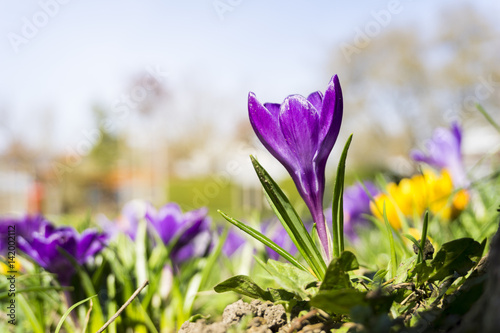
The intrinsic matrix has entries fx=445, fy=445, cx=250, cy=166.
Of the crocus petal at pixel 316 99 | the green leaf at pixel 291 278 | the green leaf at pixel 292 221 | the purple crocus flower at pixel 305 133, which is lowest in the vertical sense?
the green leaf at pixel 291 278

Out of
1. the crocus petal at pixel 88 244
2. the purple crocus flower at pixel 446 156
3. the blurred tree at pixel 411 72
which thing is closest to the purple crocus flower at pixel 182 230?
the crocus petal at pixel 88 244

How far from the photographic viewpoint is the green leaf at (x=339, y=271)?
0.57 metres

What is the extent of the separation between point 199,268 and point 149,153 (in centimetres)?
3601

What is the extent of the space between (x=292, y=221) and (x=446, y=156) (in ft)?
3.68

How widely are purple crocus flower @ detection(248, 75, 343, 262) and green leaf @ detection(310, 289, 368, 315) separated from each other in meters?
0.10

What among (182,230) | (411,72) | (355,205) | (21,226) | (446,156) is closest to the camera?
(182,230)

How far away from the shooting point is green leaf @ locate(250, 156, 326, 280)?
66 cm

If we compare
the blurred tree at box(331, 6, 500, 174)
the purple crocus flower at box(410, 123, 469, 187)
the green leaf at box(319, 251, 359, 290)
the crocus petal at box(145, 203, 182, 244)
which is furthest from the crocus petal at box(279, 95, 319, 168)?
the blurred tree at box(331, 6, 500, 174)

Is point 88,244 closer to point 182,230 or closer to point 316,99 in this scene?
point 182,230

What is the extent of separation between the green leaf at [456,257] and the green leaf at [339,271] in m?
0.15

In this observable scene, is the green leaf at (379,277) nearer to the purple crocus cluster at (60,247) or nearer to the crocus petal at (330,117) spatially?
the crocus petal at (330,117)

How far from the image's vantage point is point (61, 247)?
989mm

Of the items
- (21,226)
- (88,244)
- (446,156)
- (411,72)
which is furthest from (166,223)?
(411,72)

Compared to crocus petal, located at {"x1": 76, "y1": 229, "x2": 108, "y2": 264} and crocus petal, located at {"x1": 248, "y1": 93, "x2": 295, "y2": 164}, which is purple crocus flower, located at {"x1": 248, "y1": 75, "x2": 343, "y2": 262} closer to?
crocus petal, located at {"x1": 248, "y1": 93, "x2": 295, "y2": 164}
